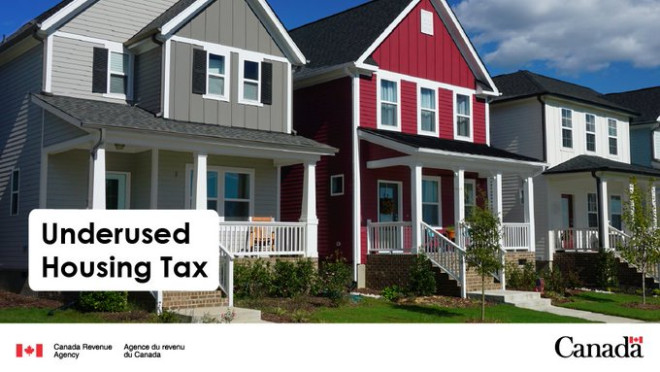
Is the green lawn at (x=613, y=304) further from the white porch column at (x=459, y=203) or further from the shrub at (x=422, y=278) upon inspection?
the shrub at (x=422, y=278)

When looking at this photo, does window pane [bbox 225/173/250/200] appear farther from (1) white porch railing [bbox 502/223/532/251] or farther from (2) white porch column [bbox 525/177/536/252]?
(2) white porch column [bbox 525/177/536/252]

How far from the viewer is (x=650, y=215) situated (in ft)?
72.2

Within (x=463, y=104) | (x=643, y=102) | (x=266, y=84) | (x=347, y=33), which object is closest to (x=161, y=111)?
(x=266, y=84)

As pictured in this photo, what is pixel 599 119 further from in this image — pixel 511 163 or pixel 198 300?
pixel 198 300

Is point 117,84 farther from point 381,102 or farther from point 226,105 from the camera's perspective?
point 381,102

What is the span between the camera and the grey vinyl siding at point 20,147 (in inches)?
783

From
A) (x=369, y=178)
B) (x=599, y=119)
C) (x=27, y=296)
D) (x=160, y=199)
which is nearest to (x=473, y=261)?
(x=369, y=178)

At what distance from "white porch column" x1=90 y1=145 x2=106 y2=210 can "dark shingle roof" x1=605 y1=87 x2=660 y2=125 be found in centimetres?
2756

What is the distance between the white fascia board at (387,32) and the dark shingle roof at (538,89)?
703cm

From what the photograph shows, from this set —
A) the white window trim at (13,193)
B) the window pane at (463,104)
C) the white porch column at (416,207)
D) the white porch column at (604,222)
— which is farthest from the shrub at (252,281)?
the white porch column at (604,222)

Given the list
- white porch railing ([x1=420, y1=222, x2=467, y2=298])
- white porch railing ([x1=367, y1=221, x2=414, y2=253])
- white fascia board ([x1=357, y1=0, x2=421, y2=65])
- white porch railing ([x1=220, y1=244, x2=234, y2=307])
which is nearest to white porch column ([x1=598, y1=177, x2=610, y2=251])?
white porch railing ([x1=367, y1=221, x2=414, y2=253])

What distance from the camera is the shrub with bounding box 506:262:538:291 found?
2239 cm

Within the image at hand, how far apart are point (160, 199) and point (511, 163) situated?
11.2 metres

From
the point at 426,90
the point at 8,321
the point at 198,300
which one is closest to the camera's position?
the point at 8,321
